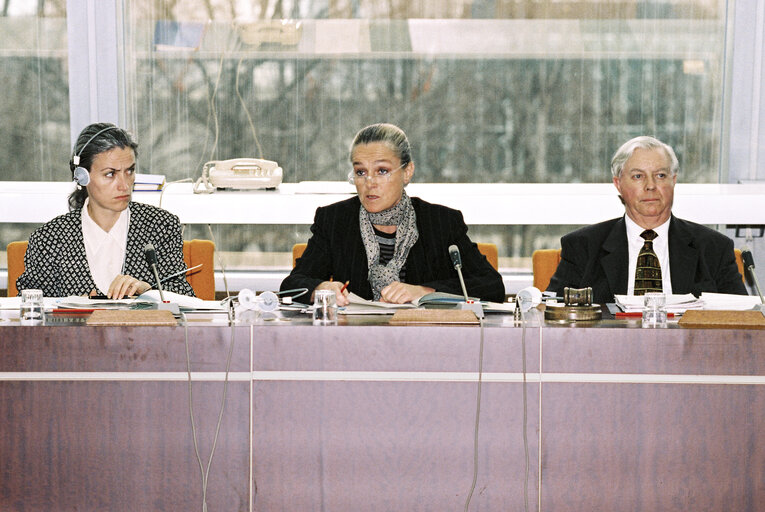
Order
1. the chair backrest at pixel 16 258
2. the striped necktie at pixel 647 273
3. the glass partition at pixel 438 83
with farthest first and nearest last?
the glass partition at pixel 438 83 < the chair backrest at pixel 16 258 < the striped necktie at pixel 647 273

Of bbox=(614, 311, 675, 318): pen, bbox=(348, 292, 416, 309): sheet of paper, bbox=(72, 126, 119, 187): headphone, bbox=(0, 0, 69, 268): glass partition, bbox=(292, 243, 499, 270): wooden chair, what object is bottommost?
bbox=(614, 311, 675, 318): pen

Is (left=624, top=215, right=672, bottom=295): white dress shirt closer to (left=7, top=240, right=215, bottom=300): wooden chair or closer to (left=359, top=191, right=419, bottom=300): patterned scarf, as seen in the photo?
(left=359, top=191, right=419, bottom=300): patterned scarf

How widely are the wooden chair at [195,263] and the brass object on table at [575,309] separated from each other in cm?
146

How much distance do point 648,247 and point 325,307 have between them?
1.15 meters

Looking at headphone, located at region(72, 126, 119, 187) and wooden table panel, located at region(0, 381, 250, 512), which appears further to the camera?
headphone, located at region(72, 126, 119, 187)

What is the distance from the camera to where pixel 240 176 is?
12.2ft

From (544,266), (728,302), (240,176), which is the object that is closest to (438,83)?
(240,176)

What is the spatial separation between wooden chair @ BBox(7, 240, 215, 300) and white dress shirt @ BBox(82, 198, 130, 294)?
319 mm

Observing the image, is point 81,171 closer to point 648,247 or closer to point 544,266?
point 544,266

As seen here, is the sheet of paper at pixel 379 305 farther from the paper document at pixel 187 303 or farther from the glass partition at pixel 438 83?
the glass partition at pixel 438 83

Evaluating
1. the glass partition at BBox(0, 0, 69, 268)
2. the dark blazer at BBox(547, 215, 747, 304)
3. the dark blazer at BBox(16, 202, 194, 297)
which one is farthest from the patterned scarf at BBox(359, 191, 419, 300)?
the glass partition at BBox(0, 0, 69, 268)

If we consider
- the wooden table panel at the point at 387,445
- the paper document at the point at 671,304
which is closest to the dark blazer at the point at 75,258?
the wooden table panel at the point at 387,445

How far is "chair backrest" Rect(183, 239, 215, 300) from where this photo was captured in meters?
3.19

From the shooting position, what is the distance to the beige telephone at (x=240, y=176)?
12.2 ft
